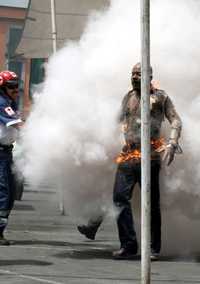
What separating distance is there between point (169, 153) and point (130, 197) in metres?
0.70

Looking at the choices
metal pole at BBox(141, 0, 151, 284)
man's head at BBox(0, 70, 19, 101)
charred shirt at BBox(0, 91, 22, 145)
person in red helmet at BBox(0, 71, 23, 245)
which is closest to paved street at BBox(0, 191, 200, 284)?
person in red helmet at BBox(0, 71, 23, 245)

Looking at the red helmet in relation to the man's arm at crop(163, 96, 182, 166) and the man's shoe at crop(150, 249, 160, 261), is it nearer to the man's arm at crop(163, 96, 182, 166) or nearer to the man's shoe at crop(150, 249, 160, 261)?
the man's arm at crop(163, 96, 182, 166)

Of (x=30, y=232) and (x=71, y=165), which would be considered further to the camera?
(x=30, y=232)

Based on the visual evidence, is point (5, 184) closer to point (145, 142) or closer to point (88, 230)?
point (88, 230)

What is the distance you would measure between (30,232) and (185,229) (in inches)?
104

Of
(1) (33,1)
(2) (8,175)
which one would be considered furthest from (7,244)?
(1) (33,1)

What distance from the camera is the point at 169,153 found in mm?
8086

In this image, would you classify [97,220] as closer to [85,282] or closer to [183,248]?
[183,248]

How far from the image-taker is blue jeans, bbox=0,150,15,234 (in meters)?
9.30

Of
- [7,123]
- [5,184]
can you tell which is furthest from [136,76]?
[5,184]

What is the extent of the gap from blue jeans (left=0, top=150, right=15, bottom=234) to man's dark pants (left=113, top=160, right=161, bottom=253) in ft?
4.39

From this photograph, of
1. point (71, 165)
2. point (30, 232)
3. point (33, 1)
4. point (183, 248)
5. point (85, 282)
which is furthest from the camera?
point (33, 1)

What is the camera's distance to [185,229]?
29.2 ft

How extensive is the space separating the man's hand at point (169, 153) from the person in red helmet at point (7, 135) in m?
1.70
